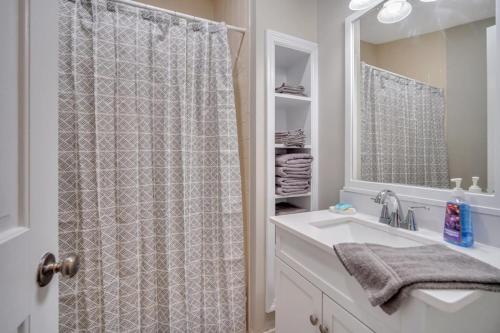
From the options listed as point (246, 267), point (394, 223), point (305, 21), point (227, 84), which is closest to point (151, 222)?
point (246, 267)

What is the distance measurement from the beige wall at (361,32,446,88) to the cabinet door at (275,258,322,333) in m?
0.99

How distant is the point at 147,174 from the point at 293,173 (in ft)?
2.82

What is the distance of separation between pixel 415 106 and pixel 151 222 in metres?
1.43

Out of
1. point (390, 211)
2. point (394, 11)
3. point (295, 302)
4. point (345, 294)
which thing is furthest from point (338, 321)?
point (394, 11)

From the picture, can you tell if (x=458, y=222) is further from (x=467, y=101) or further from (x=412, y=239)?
(x=467, y=101)

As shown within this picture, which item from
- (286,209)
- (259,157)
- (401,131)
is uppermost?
(401,131)

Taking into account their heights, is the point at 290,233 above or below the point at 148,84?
below

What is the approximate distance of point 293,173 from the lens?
4.53 ft

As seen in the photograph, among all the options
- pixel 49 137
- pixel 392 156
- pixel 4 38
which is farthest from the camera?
pixel 392 156

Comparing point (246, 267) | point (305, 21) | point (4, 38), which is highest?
point (305, 21)

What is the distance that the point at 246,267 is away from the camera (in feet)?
4.73

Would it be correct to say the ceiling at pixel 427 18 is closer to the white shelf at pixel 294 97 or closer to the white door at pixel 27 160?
the white shelf at pixel 294 97

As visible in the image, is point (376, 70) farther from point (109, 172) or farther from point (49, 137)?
point (109, 172)

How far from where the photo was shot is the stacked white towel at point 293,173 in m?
1.36
